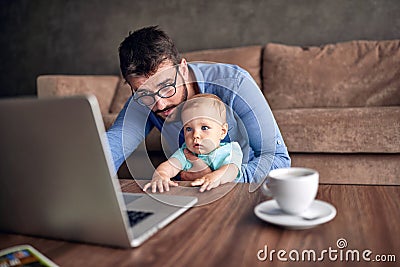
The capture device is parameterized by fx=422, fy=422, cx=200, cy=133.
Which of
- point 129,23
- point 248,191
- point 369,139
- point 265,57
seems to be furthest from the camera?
point 129,23

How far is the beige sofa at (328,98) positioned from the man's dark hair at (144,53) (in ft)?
2.88

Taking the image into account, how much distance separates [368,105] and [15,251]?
2.00 metres

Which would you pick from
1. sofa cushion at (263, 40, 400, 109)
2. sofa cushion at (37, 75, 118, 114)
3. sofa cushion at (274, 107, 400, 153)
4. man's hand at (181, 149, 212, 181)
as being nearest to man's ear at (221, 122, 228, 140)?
man's hand at (181, 149, 212, 181)

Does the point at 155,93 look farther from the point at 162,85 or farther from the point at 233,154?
the point at 233,154

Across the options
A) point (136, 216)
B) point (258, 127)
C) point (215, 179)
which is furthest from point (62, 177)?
point (258, 127)

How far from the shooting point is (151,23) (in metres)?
3.11

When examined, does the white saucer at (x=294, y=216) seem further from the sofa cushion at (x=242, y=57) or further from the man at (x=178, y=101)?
the sofa cushion at (x=242, y=57)

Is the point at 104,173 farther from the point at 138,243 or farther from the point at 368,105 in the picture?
the point at 368,105

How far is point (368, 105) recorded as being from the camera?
2.22 m

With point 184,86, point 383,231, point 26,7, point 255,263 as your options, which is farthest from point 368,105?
point 26,7

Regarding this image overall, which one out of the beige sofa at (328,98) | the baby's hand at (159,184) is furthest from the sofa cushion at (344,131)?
the baby's hand at (159,184)

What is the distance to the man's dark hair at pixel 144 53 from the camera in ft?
3.84

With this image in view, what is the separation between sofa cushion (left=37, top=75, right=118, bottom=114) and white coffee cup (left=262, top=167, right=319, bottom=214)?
6.87ft

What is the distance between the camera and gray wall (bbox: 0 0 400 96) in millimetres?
2674
